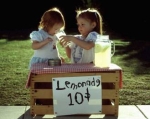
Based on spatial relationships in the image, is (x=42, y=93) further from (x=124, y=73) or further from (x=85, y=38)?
(x=124, y=73)

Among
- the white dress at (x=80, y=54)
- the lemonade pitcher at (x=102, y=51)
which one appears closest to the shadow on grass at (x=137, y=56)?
the white dress at (x=80, y=54)

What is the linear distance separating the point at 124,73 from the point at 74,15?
938 cm

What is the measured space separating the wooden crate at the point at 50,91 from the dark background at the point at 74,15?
30.7 feet

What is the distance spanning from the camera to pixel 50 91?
3.67 m

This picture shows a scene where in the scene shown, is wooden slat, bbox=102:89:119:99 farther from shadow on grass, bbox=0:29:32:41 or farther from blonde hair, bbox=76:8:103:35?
shadow on grass, bbox=0:29:32:41

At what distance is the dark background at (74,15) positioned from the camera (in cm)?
1346

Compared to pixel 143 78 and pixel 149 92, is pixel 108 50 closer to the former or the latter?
pixel 149 92

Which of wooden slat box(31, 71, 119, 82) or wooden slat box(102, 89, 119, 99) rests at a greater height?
wooden slat box(31, 71, 119, 82)

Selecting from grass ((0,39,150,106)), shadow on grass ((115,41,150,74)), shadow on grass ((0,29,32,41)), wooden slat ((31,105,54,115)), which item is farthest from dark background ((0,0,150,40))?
wooden slat ((31,105,54,115))

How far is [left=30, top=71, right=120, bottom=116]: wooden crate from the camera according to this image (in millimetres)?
3615

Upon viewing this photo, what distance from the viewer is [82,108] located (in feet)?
12.1

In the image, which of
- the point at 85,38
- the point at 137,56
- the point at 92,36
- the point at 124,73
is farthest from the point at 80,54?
the point at 137,56

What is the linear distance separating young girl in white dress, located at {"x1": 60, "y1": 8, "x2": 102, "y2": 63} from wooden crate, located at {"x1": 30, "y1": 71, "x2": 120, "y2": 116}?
0.35 meters

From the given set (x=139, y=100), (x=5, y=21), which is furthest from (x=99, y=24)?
(x=5, y=21)
